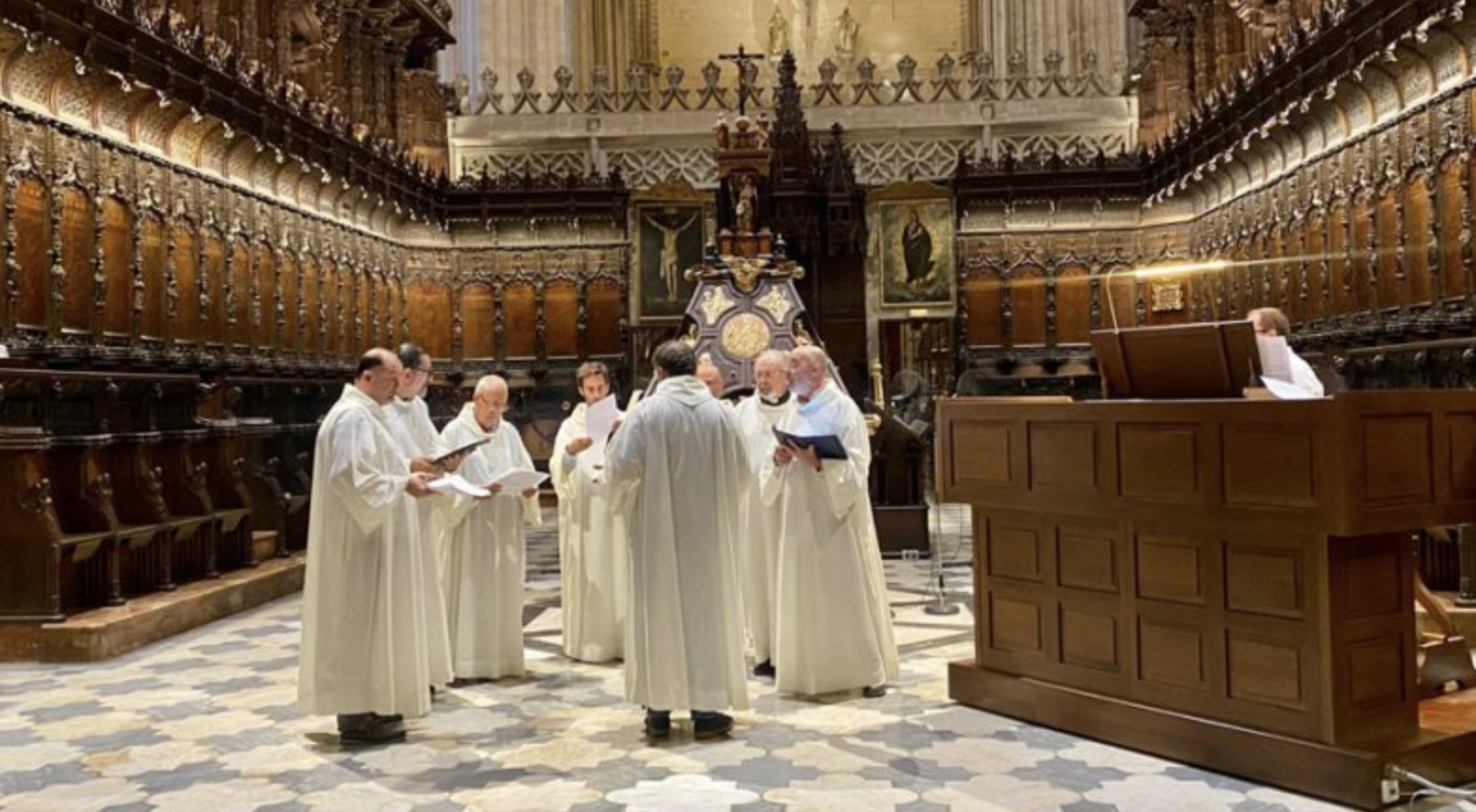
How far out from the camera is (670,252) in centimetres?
1908

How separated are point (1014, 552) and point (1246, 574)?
3.99ft

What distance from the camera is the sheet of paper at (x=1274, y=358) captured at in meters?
5.45

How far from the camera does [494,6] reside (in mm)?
25094

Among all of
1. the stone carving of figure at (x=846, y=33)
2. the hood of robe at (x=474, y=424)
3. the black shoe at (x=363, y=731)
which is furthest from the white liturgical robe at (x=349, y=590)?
the stone carving of figure at (x=846, y=33)

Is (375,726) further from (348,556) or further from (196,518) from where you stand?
(196,518)

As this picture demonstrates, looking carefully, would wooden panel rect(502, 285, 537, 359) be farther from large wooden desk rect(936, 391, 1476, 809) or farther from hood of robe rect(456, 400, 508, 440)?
large wooden desk rect(936, 391, 1476, 809)

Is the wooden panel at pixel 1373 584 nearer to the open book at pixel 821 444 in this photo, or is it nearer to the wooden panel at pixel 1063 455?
the wooden panel at pixel 1063 455

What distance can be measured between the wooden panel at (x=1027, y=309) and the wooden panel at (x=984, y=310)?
183mm

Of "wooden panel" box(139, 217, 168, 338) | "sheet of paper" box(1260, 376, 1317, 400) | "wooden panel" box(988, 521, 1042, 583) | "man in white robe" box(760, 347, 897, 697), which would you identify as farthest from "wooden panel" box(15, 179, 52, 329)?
"sheet of paper" box(1260, 376, 1317, 400)

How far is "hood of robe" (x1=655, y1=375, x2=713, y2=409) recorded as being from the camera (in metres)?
5.69

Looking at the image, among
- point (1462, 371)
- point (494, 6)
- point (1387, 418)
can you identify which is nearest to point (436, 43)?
point (494, 6)

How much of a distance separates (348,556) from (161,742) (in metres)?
1.24

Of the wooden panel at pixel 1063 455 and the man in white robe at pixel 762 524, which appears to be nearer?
the wooden panel at pixel 1063 455

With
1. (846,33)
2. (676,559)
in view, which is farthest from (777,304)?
(846,33)
